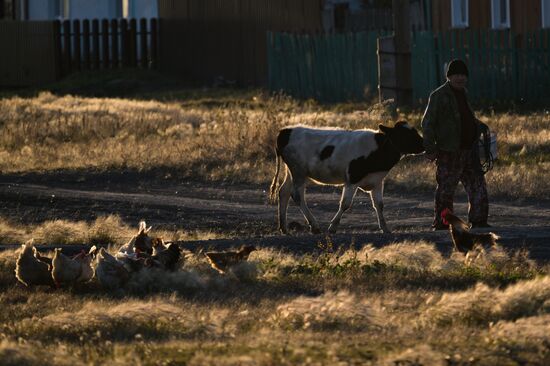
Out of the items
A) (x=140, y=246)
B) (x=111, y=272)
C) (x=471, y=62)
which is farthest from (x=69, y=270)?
(x=471, y=62)

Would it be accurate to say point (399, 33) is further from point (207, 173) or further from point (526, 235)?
point (526, 235)

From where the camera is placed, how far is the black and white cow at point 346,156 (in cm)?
1516

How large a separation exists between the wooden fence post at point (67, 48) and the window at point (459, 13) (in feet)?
49.4

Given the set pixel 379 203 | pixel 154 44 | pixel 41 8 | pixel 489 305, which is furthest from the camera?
pixel 41 8

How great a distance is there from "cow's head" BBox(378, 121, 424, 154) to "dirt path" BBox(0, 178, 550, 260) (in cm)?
85

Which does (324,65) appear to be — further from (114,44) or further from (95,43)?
(95,43)

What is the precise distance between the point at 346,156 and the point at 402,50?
11318mm

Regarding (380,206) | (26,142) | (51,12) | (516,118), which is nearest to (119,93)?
(51,12)

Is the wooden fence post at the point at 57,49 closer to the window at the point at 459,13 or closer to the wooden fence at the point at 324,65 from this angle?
the wooden fence at the point at 324,65

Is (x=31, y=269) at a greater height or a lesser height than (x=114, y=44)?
lesser

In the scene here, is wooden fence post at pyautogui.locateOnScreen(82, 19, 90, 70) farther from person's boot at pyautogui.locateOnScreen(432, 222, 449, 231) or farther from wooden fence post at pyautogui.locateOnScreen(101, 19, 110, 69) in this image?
person's boot at pyautogui.locateOnScreen(432, 222, 449, 231)

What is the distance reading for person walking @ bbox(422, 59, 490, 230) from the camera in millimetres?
14562

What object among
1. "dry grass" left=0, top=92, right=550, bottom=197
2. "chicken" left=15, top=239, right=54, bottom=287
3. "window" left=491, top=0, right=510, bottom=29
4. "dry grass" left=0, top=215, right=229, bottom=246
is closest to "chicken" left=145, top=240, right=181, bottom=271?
"chicken" left=15, top=239, right=54, bottom=287

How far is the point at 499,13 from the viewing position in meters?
33.8
